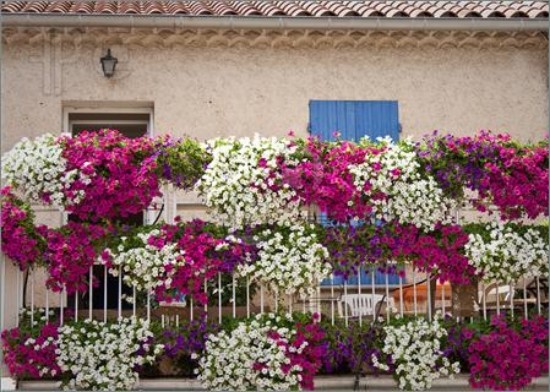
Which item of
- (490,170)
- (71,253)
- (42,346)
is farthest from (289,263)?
(42,346)

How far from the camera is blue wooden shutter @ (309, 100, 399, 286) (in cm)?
1076

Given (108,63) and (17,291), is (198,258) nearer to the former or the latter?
(17,291)

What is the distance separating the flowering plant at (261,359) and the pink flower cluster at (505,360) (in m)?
1.24

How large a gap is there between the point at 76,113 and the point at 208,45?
1.81 metres

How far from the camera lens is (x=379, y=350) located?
6922 mm

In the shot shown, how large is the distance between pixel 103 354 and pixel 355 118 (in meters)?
5.17

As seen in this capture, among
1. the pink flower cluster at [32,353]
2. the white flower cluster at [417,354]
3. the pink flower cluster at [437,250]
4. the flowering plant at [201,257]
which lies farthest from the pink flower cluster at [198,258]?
the white flower cluster at [417,354]

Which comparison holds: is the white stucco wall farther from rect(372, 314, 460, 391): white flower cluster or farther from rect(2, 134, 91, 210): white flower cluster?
rect(372, 314, 460, 391): white flower cluster

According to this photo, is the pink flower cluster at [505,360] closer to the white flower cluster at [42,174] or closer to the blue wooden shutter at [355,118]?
the white flower cluster at [42,174]

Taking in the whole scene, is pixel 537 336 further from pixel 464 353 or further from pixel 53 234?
pixel 53 234

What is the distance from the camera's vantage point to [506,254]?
276 inches

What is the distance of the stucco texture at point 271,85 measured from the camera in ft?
34.5

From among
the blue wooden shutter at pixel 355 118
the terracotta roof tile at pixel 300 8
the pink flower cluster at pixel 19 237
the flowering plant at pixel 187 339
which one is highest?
the terracotta roof tile at pixel 300 8

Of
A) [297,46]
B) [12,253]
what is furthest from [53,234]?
[297,46]
